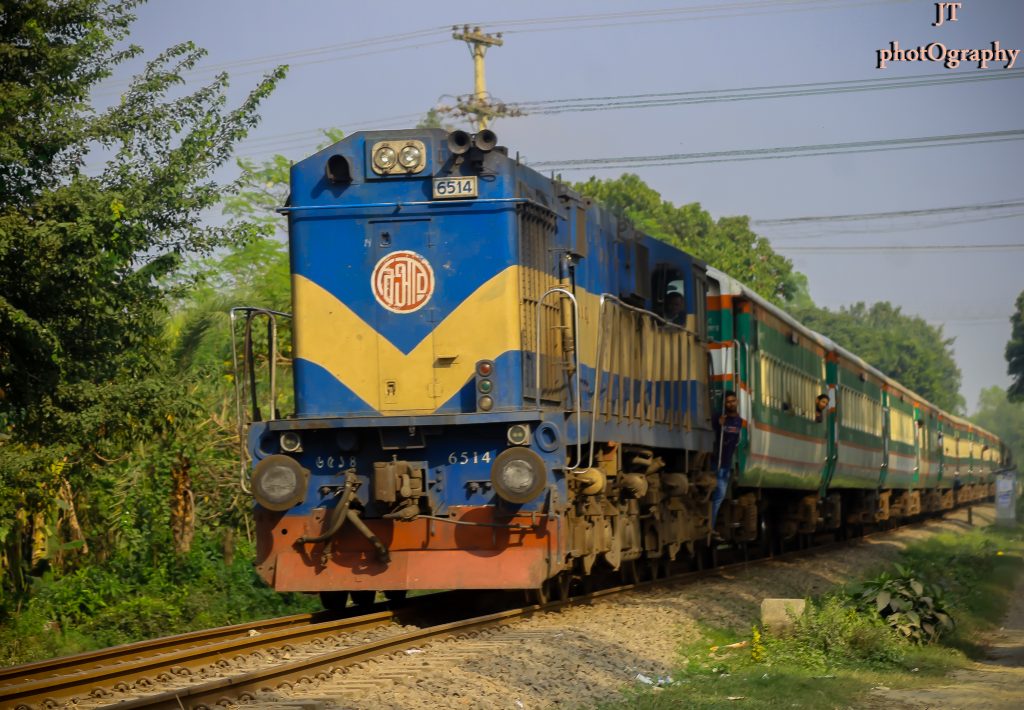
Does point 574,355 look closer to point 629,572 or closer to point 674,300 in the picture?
point 629,572

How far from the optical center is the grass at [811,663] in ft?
27.8

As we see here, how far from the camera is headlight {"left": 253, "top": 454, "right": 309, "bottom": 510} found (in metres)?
10.6

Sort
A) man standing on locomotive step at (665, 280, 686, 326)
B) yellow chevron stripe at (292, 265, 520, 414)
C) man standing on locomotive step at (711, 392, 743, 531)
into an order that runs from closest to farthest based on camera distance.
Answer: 1. yellow chevron stripe at (292, 265, 520, 414)
2. man standing on locomotive step at (665, 280, 686, 326)
3. man standing on locomotive step at (711, 392, 743, 531)

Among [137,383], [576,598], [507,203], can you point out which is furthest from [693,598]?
[137,383]

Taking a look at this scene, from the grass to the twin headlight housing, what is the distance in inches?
182

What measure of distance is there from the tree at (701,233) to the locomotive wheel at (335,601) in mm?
43280

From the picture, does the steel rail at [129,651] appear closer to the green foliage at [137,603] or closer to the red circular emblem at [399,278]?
the green foliage at [137,603]

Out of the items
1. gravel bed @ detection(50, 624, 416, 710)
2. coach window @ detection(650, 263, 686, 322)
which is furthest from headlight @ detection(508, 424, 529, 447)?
coach window @ detection(650, 263, 686, 322)

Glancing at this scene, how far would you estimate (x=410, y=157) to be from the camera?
11125mm

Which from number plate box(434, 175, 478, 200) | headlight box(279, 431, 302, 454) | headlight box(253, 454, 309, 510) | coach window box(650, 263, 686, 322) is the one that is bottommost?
headlight box(253, 454, 309, 510)

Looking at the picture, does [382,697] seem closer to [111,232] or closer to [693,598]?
[111,232]

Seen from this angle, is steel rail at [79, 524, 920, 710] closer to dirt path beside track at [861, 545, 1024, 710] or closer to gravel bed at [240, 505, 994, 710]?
gravel bed at [240, 505, 994, 710]

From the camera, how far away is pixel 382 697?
7434 mm

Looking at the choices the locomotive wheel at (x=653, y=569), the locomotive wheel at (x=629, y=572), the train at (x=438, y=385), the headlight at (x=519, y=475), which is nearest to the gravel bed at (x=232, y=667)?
the train at (x=438, y=385)
